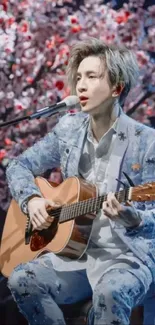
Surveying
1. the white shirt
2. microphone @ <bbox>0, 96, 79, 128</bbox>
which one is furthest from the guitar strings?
microphone @ <bbox>0, 96, 79, 128</bbox>

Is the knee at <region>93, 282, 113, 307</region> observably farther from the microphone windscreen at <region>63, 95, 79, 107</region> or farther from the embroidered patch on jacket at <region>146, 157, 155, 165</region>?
the microphone windscreen at <region>63, 95, 79, 107</region>

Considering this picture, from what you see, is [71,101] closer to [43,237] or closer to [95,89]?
[95,89]

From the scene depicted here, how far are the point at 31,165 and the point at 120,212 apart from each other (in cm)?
91

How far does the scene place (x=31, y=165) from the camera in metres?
3.45

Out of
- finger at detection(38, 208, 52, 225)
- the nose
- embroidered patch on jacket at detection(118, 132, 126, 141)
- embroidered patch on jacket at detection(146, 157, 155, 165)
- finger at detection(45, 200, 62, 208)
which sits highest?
the nose

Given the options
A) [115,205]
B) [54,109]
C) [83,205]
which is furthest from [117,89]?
[115,205]

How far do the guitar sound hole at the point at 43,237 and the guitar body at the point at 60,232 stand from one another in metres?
0.02

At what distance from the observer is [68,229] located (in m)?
3.02

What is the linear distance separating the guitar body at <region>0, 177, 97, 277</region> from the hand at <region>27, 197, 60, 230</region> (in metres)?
0.06

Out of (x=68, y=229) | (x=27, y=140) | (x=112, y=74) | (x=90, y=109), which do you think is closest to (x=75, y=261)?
(x=68, y=229)

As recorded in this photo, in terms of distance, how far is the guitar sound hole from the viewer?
3.14m

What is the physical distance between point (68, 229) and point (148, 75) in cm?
195

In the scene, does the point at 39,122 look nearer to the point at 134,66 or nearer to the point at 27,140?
the point at 27,140

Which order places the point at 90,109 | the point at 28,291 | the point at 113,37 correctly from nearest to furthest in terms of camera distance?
the point at 28,291, the point at 90,109, the point at 113,37
